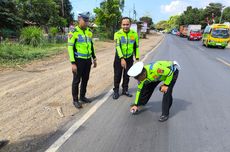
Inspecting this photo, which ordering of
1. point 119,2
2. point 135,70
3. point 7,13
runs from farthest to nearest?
point 119,2 → point 7,13 → point 135,70

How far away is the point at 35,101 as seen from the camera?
709 cm

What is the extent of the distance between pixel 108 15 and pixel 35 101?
1343 inches

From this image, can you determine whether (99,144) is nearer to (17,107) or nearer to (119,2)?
(17,107)

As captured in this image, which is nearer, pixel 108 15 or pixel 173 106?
pixel 173 106

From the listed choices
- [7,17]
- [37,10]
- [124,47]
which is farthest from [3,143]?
Result: [37,10]

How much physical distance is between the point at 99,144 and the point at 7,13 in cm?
2670

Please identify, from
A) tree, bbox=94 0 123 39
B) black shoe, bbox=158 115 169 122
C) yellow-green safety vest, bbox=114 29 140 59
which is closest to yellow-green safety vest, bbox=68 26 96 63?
yellow-green safety vest, bbox=114 29 140 59

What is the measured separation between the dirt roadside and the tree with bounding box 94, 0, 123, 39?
29068 millimetres

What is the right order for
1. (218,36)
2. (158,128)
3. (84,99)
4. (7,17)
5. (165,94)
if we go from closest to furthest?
(158,128) → (165,94) → (84,99) → (7,17) → (218,36)

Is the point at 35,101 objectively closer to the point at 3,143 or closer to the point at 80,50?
the point at 80,50

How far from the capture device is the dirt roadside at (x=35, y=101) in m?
5.02

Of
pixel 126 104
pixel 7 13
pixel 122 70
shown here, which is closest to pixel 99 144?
pixel 126 104

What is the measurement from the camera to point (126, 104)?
23.0ft

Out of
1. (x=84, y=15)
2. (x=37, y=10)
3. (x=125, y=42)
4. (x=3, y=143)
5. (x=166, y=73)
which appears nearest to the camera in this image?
(x=3, y=143)
